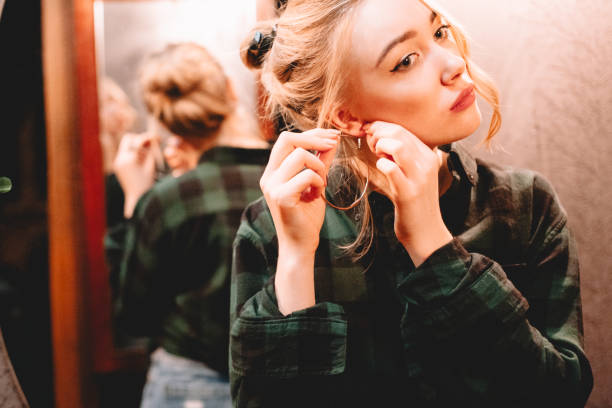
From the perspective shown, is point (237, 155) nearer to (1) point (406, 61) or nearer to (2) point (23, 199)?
(2) point (23, 199)

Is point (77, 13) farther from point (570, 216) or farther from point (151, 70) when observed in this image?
point (570, 216)

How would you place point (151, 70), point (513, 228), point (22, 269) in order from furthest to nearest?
point (151, 70) < point (22, 269) < point (513, 228)

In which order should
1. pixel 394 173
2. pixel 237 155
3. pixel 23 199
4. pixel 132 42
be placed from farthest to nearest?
1. pixel 132 42
2. pixel 237 155
3. pixel 23 199
4. pixel 394 173

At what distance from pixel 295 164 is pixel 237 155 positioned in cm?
45

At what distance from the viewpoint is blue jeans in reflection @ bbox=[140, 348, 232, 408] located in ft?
3.23

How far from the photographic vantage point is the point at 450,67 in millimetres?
559

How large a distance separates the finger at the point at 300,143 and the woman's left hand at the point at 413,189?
0.06 metres

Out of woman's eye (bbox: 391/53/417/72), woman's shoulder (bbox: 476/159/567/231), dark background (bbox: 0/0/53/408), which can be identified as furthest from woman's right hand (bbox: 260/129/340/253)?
dark background (bbox: 0/0/53/408)

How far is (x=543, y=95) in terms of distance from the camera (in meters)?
0.68

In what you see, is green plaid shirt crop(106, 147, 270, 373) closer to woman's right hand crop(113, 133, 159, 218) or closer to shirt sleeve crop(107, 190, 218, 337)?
shirt sleeve crop(107, 190, 218, 337)

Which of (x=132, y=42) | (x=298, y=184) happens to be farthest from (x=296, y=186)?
(x=132, y=42)

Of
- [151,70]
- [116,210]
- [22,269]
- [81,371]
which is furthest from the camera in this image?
[116,210]

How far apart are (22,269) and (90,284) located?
53 centimetres

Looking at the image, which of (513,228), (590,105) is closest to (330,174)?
(513,228)
